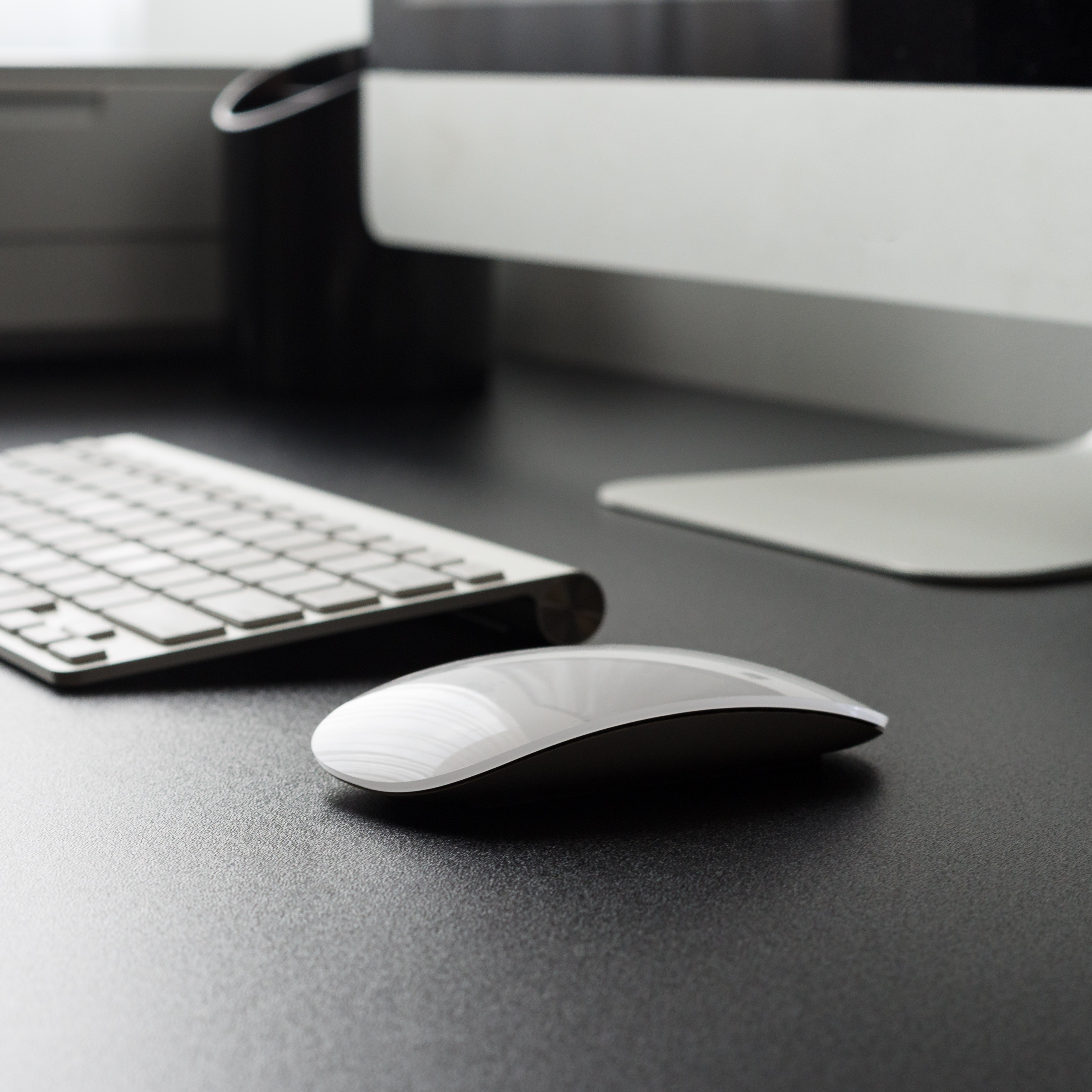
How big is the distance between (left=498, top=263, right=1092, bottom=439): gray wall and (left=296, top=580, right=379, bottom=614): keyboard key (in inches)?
25.0

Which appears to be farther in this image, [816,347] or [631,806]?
[816,347]

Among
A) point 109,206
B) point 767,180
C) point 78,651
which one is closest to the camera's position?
point 78,651

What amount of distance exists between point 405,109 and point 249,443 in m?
0.24

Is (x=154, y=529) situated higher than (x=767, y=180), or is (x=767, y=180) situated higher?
(x=767, y=180)

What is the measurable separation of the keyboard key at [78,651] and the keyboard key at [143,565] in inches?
2.5

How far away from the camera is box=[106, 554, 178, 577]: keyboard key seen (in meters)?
0.59

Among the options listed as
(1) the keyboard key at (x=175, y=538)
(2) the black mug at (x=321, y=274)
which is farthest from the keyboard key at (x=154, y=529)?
(2) the black mug at (x=321, y=274)

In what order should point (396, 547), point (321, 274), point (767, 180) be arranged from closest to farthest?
point (396, 547)
point (767, 180)
point (321, 274)

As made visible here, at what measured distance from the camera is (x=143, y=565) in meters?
0.59

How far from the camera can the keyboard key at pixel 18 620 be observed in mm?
540

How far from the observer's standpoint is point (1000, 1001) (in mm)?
319

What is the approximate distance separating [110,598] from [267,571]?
0.19 feet

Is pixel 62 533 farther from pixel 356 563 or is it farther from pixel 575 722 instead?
pixel 575 722

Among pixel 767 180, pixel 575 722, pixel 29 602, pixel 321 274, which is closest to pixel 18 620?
pixel 29 602
